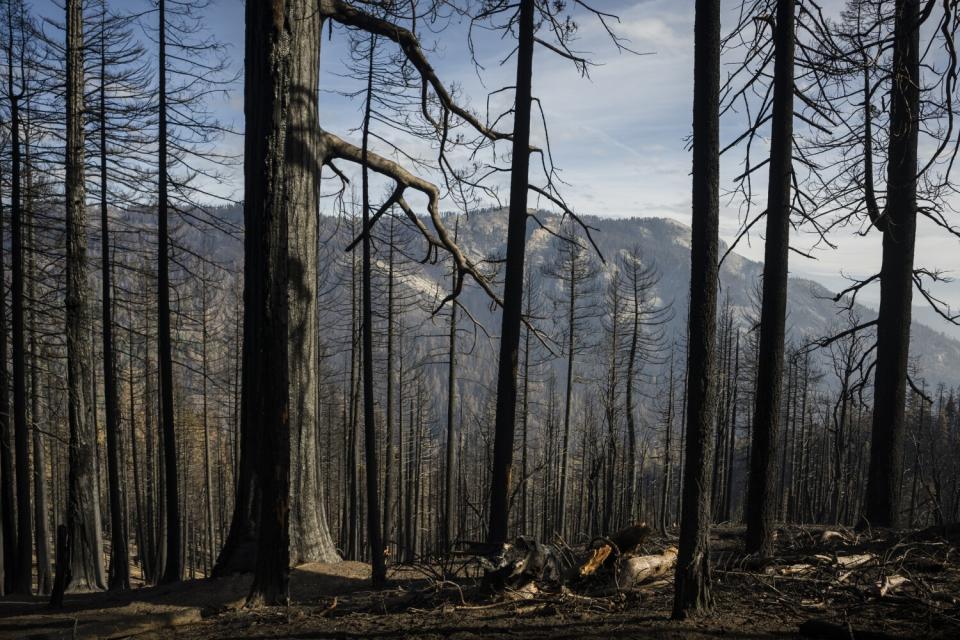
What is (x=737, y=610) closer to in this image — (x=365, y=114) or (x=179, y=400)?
(x=365, y=114)

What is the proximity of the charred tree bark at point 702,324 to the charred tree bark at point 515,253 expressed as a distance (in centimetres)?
285

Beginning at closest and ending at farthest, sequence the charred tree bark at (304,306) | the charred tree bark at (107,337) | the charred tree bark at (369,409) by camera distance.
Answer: the charred tree bark at (304,306) → the charred tree bark at (369,409) → the charred tree bark at (107,337)

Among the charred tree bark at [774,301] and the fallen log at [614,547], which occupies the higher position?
the charred tree bark at [774,301]

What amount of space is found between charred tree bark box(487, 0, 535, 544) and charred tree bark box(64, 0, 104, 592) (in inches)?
317

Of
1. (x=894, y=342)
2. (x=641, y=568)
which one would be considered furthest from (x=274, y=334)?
(x=894, y=342)

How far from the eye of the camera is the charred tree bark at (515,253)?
777 centimetres

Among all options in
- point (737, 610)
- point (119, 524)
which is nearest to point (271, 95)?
point (737, 610)

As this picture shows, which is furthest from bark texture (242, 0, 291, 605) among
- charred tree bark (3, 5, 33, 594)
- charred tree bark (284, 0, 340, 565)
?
charred tree bark (3, 5, 33, 594)

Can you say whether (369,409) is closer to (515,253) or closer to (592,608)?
(515,253)

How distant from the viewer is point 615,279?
2675cm

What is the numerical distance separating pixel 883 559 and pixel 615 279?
21.4 meters

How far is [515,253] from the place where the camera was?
8.10m

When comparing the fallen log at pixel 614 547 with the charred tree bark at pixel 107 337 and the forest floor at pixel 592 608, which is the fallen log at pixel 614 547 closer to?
the forest floor at pixel 592 608

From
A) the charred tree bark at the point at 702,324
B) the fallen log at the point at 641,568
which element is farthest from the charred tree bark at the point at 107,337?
the charred tree bark at the point at 702,324
